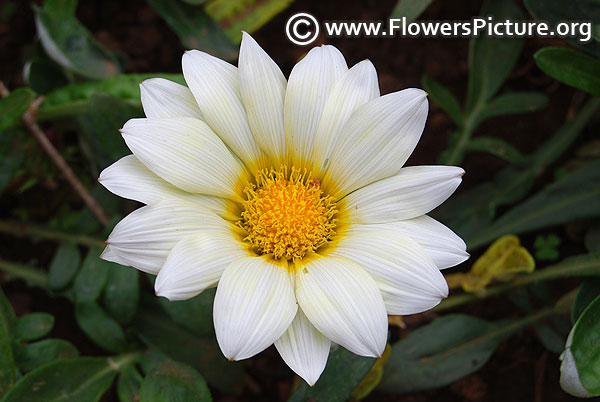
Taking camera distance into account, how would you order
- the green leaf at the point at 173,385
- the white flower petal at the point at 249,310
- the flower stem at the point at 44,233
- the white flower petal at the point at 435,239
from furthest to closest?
the flower stem at the point at 44,233, the green leaf at the point at 173,385, the white flower petal at the point at 435,239, the white flower petal at the point at 249,310

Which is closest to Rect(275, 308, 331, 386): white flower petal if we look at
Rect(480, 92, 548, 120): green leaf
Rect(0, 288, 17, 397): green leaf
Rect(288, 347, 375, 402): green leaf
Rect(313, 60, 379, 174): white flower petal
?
Rect(288, 347, 375, 402): green leaf

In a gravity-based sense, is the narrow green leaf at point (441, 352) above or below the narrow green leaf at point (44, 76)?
below

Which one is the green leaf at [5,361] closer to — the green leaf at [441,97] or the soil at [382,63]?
the soil at [382,63]

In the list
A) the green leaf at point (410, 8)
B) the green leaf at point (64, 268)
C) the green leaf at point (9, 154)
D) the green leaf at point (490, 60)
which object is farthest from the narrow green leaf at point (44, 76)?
the green leaf at point (490, 60)

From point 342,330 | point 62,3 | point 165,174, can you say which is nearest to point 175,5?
point 62,3

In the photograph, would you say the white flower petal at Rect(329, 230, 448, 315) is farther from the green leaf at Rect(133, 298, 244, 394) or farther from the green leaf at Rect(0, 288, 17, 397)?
the green leaf at Rect(0, 288, 17, 397)

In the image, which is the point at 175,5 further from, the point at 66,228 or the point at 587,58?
the point at 587,58

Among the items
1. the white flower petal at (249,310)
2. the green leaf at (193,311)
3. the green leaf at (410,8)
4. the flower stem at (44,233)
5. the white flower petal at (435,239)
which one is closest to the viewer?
the white flower petal at (249,310)
